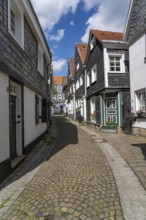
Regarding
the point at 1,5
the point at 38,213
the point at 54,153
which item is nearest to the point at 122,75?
the point at 54,153

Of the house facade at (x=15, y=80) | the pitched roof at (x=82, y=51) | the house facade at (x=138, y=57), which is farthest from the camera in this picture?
the pitched roof at (x=82, y=51)

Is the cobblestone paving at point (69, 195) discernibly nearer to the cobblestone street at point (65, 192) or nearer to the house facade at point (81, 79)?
the cobblestone street at point (65, 192)

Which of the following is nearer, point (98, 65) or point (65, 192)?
point (65, 192)

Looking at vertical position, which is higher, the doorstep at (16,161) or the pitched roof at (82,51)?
the pitched roof at (82,51)

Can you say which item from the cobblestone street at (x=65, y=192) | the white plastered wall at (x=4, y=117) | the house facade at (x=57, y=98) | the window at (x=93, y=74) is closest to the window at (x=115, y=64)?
the window at (x=93, y=74)

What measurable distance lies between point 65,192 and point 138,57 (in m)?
7.87

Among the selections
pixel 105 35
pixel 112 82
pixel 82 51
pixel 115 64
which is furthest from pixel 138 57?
pixel 82 51

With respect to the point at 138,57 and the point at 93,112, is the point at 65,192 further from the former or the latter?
the point at 93,112

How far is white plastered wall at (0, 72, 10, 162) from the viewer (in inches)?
173

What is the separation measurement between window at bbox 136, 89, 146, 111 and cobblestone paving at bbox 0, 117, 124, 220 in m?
4.96

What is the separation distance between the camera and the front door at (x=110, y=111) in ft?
42.6

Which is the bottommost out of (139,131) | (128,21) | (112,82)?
(139,131)

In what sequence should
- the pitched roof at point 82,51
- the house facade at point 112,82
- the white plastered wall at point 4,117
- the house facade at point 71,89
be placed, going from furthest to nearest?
the house facade at point 71,89
the pitched roof at point 82,51
the house facade at point 112,82
the white plastered wall at point 4,117

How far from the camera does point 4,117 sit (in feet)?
15.1
